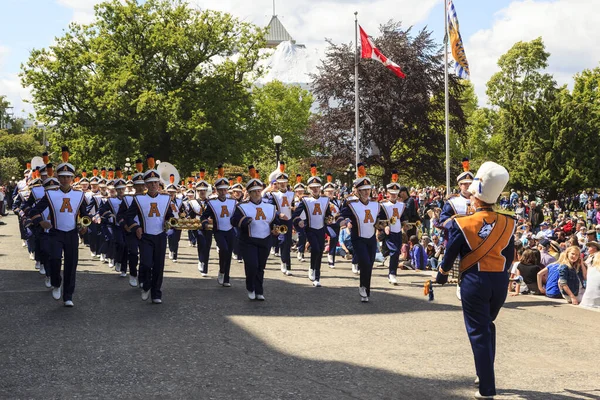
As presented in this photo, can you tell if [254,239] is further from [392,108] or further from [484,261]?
[392,108]

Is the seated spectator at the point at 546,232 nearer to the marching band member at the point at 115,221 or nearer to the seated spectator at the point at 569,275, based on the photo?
the seated spectator at the point at 569,275

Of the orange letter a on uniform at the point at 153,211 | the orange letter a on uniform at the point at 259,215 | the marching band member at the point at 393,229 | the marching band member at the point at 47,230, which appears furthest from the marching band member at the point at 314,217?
the marching band member at the point at 47,230

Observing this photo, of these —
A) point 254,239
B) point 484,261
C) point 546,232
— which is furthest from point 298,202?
point 484,261

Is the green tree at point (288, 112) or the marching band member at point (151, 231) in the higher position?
the green tree at point (288, 112)

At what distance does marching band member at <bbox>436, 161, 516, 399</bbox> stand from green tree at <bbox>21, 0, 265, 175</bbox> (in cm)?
3849

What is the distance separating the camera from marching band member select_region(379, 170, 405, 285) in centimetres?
1499

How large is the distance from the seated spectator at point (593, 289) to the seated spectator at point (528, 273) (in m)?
1.39

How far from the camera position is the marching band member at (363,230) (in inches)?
500

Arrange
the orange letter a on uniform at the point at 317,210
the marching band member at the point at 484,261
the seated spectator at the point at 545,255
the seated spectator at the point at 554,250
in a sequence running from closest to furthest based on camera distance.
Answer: the marching band member at the point at 484,261 < the seated spectator at the point at 545,255 < the orange letter a on uniform at the point at 317,210 < the seated spectator at the point at 554,250

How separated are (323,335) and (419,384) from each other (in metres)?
2.55

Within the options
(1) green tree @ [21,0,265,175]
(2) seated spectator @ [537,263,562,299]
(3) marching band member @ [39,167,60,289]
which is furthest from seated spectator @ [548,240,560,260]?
(1) green tree @ [21,0,265,175]

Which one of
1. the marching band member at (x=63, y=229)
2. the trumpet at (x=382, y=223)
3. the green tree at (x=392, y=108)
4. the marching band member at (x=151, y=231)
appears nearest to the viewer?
the marching band member at (x=63, y=229)

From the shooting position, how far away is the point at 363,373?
7723 mm

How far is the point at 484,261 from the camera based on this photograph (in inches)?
267
